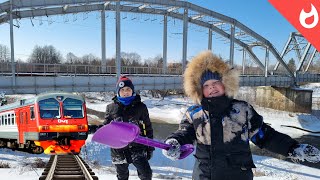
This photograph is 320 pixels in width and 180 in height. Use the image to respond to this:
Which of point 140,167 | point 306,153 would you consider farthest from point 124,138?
point 140,167

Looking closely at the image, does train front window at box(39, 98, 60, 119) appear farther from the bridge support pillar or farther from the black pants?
the bridge support pillar

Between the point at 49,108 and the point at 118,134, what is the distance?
6.96 metres

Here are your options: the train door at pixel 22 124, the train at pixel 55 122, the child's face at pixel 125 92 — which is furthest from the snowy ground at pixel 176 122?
the child's face at pixel 125 92

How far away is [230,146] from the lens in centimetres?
247

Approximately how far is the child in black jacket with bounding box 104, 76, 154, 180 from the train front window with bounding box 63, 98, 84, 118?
495 centimetres

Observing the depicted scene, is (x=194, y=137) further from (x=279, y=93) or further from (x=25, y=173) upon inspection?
(x=279, y=93)

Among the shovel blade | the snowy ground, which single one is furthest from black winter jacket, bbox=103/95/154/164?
the snowy ground

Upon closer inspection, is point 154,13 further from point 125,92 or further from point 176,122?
point 125,92

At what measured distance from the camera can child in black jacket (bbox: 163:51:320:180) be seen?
2.44 meters

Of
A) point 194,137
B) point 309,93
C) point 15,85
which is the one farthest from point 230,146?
point 309,93

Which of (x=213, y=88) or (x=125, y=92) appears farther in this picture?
(x=125, y=92)

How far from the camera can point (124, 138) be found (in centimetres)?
255

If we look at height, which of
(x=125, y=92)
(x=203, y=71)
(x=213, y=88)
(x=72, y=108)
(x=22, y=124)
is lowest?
(x=22, y=124)

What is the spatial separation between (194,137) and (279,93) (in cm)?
4490
